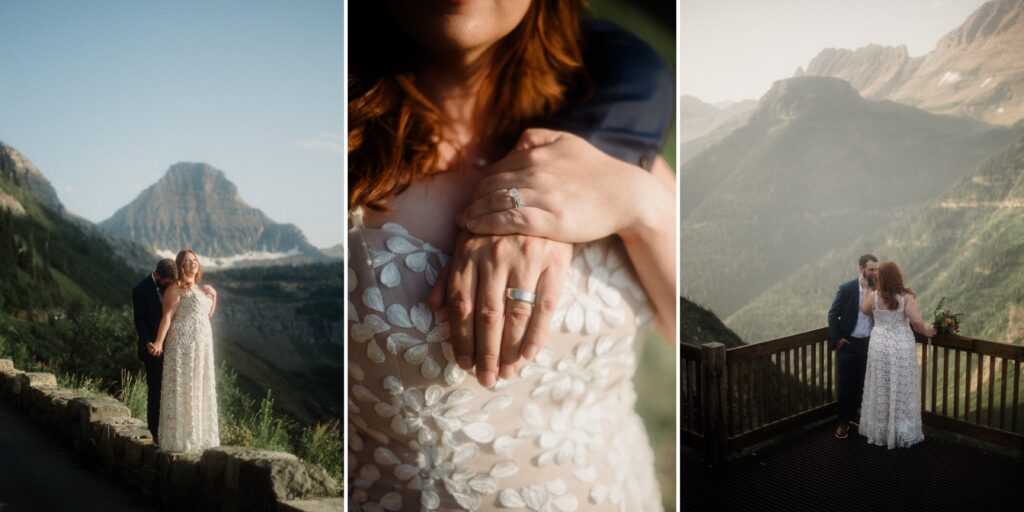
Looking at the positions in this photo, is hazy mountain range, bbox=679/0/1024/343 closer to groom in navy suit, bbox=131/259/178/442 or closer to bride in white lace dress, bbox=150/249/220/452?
bride in white lace dress, bbox=150/249/220/452

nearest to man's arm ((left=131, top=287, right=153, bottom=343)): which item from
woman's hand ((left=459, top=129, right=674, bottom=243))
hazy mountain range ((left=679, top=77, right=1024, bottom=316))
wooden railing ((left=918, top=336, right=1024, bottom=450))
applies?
woman's hand ((left=459, top=129, right=674, bottom=243))

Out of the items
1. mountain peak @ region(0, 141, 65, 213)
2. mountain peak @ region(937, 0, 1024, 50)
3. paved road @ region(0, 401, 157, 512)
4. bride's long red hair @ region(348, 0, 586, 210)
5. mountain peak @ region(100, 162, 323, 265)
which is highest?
mountain peak @ region(937, 0, 1024, 50)

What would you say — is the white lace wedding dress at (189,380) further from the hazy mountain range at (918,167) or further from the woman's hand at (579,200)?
the hazy mountain range at (918,167)

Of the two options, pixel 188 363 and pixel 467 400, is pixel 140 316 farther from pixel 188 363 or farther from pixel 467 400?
pixel 467 400

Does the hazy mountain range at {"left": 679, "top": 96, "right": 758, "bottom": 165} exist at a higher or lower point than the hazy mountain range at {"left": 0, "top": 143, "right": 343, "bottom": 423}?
higher

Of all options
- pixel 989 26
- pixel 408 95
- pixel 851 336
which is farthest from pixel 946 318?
pixel 408 95

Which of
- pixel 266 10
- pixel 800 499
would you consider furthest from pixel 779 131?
pixel 266 10
